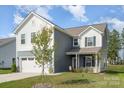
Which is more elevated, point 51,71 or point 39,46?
point 39,46

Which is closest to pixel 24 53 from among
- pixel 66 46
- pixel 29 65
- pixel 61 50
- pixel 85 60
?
pixel 29 65

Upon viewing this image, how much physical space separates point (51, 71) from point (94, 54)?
5574mm

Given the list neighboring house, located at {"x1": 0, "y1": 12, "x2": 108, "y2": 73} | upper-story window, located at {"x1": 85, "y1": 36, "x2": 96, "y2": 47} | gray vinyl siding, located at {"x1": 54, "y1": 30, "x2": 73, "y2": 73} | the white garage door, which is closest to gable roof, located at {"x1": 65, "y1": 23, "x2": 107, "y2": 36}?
neighboring house, located at {"x1": 0, "y1": 12, "x2": 108, "y2": 73}

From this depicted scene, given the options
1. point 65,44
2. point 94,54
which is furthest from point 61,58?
point 94,54

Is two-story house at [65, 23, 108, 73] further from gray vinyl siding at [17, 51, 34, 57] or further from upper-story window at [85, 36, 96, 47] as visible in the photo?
gray vinyl siding at [17, 51, 34, 57]

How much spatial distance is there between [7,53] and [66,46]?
40.1 feet

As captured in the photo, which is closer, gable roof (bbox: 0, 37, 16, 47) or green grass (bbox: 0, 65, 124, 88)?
green grass (bbox: 0, 65, 124, 88)

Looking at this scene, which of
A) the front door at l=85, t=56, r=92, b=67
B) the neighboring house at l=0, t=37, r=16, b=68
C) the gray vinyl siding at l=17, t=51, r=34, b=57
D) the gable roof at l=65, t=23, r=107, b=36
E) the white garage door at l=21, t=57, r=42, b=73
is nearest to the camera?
the white garage door at l=21, t=57, r=42, b=73

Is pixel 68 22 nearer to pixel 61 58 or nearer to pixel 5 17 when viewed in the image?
pixel 61 58

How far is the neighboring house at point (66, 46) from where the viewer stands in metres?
25.9

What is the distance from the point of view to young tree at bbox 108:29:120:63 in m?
31.2

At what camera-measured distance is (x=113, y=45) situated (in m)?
32.2

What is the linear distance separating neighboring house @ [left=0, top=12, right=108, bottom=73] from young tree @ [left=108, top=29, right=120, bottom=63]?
272 cm

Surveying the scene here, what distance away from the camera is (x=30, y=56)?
2636 centimetres
